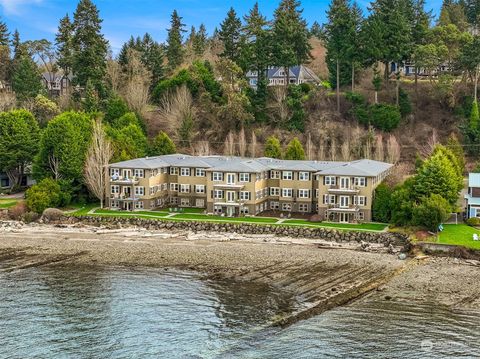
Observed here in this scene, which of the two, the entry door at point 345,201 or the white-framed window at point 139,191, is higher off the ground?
the white-framed window at point 139,191

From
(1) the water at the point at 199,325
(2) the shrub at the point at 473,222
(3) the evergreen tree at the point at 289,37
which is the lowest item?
(1) the water at the point at 199,325

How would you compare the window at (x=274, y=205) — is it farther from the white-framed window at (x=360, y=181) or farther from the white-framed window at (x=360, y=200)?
the white-framed window at (x=360, y=181)

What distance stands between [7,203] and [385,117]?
49.6m

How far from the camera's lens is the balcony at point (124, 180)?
2549 inches

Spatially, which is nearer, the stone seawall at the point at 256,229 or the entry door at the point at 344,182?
the stone seawall at the point at 256,229

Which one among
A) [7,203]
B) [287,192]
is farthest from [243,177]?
[7,203]

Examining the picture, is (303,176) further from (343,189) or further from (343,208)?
(343,208)

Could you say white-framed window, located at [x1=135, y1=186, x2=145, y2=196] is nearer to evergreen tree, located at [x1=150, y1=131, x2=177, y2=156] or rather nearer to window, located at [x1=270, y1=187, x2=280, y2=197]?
evergreen tree, located at [x1=150, y1=131, x2=177, y2=156]

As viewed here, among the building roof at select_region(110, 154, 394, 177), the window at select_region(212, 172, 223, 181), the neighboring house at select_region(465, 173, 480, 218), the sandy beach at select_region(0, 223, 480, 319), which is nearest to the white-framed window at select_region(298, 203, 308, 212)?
the building roof at select_region(110, 154, 394, 177)

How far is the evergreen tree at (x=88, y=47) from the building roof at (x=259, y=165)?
101 ft

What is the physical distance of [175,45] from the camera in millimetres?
108750

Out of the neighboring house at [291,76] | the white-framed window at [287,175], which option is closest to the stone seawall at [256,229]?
the white-framed window at [287,175]

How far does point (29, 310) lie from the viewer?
115ft

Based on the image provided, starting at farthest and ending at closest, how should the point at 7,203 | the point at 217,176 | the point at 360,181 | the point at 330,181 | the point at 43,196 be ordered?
the point at 7,203
the point at 43,196
the point at 217,176
the point at 330,181
the point at 360,181
